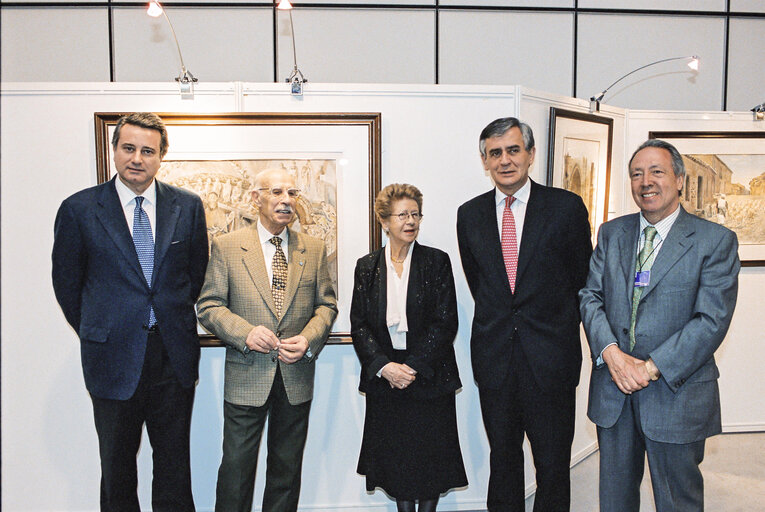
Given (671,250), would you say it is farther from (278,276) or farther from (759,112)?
(759,112)

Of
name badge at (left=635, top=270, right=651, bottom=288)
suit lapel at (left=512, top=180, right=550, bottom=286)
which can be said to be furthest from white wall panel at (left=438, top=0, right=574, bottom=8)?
name badge at (left=635, top=270, right=651, bottom=288)

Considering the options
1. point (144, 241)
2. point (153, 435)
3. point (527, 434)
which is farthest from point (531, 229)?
point (153, 435)

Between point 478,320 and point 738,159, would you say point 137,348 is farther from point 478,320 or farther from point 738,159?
point 738,159

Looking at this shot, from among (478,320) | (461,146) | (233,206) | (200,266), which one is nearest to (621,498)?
(478,320)

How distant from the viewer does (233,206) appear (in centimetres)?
326

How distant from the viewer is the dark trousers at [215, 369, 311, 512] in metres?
2.75

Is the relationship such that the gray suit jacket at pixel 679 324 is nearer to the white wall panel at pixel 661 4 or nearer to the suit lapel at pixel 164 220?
the suit lapel at pixel 164 220

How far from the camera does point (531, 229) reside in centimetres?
264

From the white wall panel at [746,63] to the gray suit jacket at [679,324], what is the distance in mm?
3222

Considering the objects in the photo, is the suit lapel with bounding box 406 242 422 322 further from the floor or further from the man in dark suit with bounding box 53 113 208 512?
the floor

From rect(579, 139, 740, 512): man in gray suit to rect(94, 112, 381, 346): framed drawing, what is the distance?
1419mm

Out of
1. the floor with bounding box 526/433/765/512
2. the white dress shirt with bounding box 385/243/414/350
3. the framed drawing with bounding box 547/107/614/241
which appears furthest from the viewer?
the framed drawing with bounding box 547/107/614/241

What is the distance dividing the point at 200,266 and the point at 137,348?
0.51 m

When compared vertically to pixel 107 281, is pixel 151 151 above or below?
above
